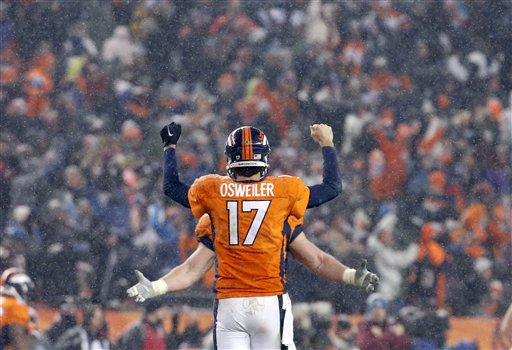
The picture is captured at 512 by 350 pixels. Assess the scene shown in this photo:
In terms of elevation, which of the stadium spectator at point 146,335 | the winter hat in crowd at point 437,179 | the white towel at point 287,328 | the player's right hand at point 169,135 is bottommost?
the white towel at point 287,328

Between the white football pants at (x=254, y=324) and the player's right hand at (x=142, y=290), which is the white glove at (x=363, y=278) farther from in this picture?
the player's right hand at (x=142, y=290)

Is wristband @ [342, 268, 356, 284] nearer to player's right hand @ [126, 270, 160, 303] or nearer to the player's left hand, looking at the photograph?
the player's left hand

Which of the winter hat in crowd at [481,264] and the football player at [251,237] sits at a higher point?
the winter hat in crowd at [481,264]

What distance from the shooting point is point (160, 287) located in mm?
5723

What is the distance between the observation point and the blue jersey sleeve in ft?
18.3

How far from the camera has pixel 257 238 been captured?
17.9 feet

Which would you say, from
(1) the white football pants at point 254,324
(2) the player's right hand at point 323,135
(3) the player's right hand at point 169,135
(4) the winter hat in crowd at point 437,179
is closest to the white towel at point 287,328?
(1) the white football pants at point 254,324

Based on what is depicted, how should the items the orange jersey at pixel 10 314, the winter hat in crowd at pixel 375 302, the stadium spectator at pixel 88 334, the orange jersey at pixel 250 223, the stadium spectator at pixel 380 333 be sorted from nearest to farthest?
the orange jersey at pixel 250 223
the orange jersey at pixel 10 314
the stadium spectator at pixel 380 333
the stadium spectator at pixel 88 334
the winter hat in crowd at pixel 375 302

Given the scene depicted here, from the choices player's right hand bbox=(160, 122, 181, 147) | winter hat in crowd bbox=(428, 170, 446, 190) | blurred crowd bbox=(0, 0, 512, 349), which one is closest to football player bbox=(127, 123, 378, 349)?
player's right hand bbox=(160, 122, 181, 147)

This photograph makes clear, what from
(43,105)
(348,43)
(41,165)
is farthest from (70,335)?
(348,43)

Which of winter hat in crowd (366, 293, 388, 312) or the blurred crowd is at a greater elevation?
the blurred crowd

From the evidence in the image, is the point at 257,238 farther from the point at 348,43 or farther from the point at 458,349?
the point at 348,43

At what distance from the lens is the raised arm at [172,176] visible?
5641 mm

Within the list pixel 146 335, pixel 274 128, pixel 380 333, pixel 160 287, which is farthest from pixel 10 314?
pixel 160 287
